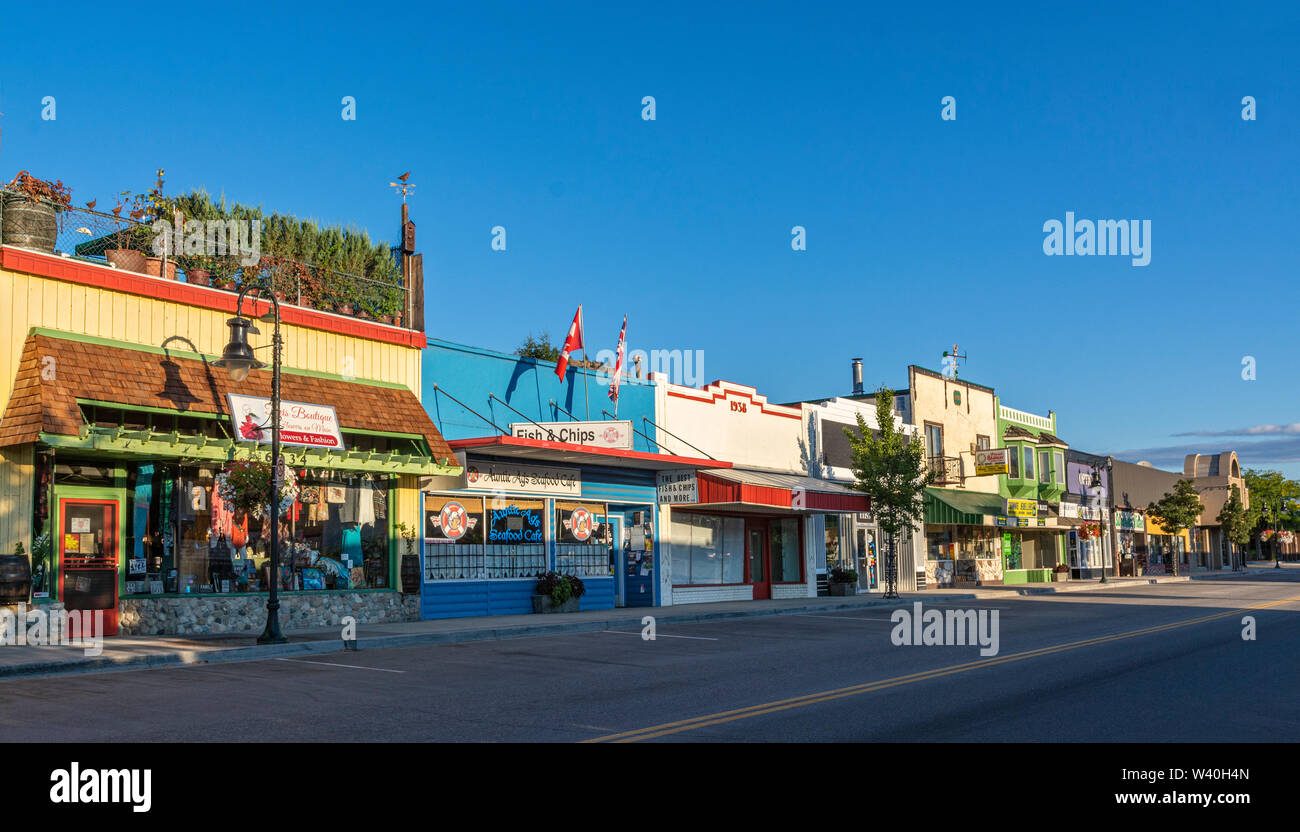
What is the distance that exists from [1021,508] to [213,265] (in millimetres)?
34373

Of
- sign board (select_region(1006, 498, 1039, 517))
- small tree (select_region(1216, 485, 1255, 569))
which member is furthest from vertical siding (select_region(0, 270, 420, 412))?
small tree (select_region(1216, 485, 1255, 569))

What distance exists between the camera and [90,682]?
41.5 ft

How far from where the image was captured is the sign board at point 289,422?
18558 mm

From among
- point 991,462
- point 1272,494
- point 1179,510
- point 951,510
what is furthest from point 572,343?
point 1272,494

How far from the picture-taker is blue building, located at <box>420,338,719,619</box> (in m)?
23.1

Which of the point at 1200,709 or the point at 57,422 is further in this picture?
the point at 57,422

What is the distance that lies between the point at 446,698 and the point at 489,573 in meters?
12.5

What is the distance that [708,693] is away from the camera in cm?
1165

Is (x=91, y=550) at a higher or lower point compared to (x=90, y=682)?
higher

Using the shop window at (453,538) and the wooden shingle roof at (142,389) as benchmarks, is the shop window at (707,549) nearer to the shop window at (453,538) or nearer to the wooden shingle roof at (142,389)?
the shop window at (453,538)

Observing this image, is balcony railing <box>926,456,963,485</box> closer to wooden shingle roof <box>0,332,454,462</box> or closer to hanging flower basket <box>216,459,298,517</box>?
wooden shingle roof <box>0,332,454,462</box>
